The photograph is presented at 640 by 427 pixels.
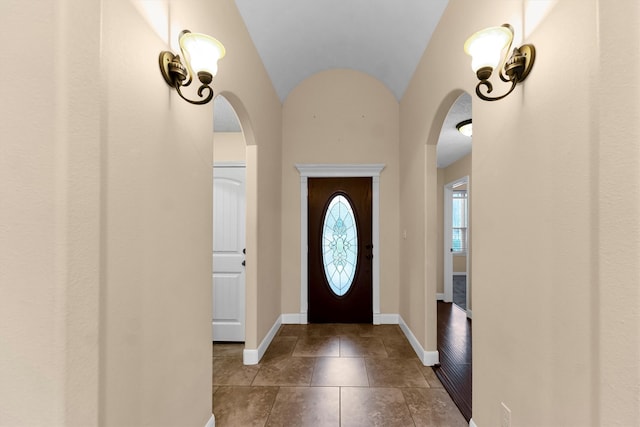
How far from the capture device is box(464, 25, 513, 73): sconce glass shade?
4.11 ft

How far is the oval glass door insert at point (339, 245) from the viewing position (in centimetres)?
400

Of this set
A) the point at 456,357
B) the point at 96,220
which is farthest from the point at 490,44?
the point at 456,357

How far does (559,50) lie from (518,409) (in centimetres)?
160

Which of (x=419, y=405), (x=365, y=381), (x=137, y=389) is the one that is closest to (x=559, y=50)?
(x=137, y=389)

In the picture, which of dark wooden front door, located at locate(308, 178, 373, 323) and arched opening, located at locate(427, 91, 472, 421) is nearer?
arched opening, located at locate(427, 91, 472, 421)

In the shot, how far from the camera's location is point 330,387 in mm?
2342

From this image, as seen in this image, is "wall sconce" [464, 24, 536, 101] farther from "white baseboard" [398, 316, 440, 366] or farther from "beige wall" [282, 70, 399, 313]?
Answer: "beige wall" [282, 70, 399, 313]

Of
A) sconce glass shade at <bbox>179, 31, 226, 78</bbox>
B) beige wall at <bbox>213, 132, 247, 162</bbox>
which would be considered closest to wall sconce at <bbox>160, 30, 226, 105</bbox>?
sconce glass shade at <bbox>179, 31, 226, 78</bbox>

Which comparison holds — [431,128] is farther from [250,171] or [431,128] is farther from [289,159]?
[289,159]

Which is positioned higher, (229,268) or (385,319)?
(229,268)

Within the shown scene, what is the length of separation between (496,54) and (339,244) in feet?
9.87

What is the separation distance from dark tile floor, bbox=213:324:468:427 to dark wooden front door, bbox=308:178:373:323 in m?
0.71

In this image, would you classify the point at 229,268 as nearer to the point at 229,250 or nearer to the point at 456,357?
the point at 229,250

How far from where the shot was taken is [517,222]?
1386mm
